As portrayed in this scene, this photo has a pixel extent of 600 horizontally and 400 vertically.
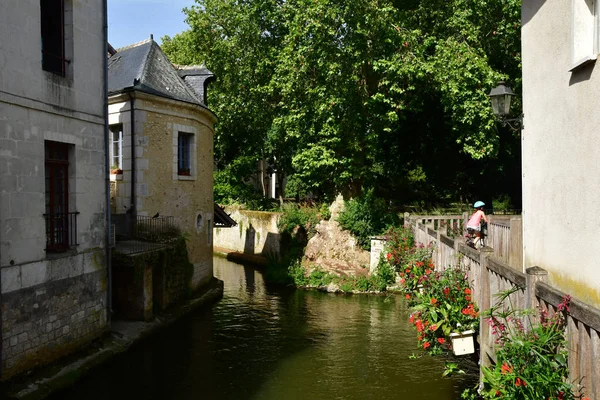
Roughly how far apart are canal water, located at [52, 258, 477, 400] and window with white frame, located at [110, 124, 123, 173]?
175 inches

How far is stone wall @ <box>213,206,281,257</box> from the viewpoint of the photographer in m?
23.7

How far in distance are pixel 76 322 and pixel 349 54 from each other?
458 inches

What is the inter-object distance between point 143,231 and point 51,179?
4679 millimetres

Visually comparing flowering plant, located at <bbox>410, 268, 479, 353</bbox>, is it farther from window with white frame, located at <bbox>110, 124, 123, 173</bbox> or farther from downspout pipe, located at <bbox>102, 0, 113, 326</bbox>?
window with white frame, located at <bbox>110, 124, 123, 173</bbox>

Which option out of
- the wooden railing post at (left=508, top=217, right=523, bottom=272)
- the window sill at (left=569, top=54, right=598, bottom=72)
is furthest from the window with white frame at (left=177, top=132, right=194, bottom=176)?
the window sill at (left=569, top=54, right=598, bottom=72)

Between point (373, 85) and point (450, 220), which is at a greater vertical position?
point (373, 85)

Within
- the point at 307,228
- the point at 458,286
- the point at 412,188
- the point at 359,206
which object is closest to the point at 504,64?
the point at 412,188

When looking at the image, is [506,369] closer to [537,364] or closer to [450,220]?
[537,364]

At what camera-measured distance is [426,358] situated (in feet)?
35.7

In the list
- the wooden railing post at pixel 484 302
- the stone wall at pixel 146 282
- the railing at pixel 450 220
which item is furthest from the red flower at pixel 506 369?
the railing at pixel 450 220

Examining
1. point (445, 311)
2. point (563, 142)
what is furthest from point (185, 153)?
point (563, 142)

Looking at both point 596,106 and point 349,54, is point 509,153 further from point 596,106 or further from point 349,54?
point 596,106

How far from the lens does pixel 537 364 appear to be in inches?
143

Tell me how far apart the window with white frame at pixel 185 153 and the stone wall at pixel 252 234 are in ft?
27.1
